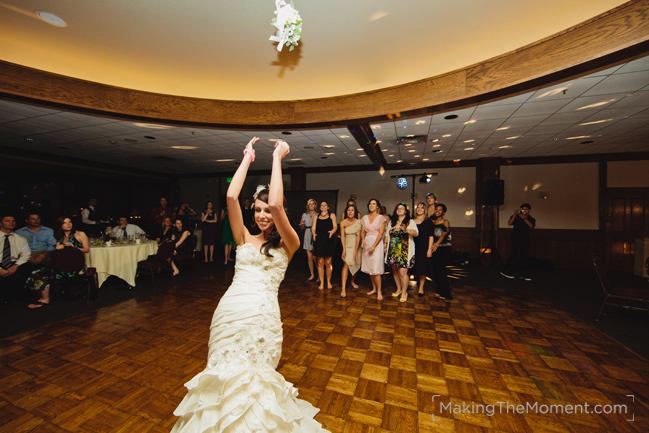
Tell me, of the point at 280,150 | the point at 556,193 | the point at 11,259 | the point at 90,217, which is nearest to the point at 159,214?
the point at 90,217

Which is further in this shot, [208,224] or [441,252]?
[208,224]

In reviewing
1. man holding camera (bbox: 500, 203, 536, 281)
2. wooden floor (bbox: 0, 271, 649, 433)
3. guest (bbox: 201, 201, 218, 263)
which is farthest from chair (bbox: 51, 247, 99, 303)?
man holding camera (bbox: 500, 203, 536, 281)

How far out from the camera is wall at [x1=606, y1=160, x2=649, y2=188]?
21.3 feet

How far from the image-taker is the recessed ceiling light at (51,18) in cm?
280

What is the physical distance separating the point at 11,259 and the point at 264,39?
441 cm

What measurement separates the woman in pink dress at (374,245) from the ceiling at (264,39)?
206 cm

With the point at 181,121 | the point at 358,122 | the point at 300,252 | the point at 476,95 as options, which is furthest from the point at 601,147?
the point at 181,121

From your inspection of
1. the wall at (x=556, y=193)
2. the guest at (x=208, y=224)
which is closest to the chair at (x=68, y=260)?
the guest at (x=208, y=224)

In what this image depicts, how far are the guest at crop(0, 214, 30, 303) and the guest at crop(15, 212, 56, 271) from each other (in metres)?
0.15

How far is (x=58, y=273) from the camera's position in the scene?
3.51 meters

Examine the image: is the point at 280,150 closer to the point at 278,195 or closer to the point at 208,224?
the point at 278,195

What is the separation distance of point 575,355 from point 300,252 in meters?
7.09

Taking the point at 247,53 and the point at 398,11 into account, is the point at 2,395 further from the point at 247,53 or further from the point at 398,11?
the point at 398,11

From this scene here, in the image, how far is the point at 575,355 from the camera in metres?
2.42
